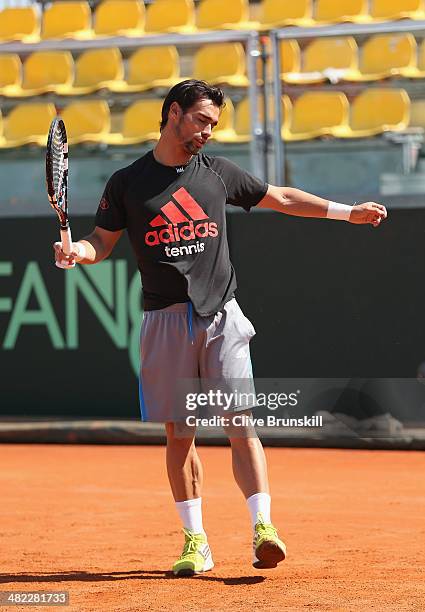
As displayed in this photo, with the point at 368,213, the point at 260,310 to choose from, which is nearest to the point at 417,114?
the point at 260,310

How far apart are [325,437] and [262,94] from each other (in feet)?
9.49

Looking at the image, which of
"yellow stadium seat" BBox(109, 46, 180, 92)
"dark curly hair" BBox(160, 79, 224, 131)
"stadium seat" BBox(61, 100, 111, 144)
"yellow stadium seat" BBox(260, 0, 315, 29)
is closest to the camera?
"dark curly hair" BBox(160, 79, 224, 131)

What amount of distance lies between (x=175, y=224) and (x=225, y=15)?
26.4ft

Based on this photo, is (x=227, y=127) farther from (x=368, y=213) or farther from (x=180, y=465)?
(x=180, y=465)

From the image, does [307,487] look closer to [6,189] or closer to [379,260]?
[379,260]

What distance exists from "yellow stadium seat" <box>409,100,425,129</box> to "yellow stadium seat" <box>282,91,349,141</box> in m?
0.60

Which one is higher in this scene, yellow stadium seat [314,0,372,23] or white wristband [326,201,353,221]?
yellow stadium seat [314,0,372,23]

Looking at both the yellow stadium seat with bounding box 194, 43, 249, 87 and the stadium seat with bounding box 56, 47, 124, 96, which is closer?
the yellow stadium seat with bounding box 194, 43, 249, 87

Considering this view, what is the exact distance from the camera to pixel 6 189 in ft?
36.7

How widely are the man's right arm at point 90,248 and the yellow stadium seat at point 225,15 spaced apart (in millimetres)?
7644

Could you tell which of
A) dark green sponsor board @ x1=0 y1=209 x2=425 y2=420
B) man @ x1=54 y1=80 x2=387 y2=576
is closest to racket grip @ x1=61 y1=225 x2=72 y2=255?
man @ x1=54 y1=80 x2=387 y2=576

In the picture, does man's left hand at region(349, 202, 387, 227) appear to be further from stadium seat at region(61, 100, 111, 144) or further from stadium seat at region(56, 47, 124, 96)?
stadium seat at region(56, 47, 124, 96)

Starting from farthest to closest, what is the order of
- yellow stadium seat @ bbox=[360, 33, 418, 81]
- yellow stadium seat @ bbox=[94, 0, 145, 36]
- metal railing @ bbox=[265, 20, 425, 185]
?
yellow stadium seat @ bbox=[94, 0, 145, 36], yellow stadium seat @ bbox=[360, 33, 418, 81], metal railing @ bbox=[265, 20, 425, 185]

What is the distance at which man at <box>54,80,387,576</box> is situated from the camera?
5.05 m
